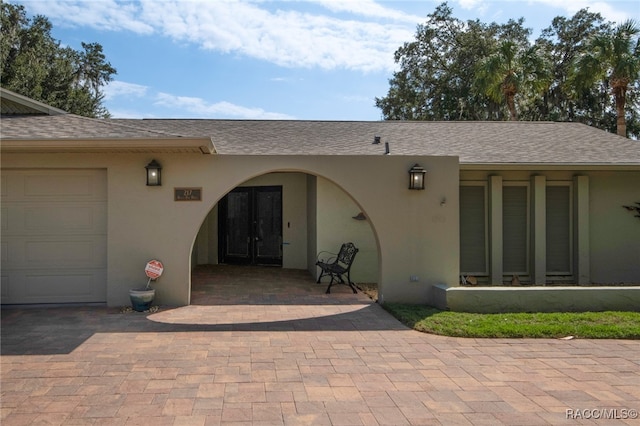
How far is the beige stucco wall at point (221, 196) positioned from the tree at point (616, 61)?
52.5 feet

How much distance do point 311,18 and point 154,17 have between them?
9.39ft

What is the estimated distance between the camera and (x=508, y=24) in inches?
1013

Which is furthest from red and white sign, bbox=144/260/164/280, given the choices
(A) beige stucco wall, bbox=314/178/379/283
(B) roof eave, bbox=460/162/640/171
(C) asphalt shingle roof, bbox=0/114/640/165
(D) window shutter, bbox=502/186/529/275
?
(D) window shutter, bbox=502/186/529/275

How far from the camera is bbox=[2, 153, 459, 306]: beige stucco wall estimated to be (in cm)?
714

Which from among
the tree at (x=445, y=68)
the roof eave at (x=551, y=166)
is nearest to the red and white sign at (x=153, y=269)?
the roof eave at (x=551, y=166)

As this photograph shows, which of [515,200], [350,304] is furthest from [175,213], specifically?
[515,200]

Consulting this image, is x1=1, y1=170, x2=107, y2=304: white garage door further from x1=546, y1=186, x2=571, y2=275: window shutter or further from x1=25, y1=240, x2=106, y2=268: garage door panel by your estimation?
x1=546, y1=186, x2=571, y2=275: window shutter

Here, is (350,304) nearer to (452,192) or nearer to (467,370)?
(452,192)

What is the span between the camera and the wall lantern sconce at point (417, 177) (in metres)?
7.41

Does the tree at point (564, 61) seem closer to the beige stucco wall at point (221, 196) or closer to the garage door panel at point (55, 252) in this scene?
the beige stucco wall at point (221, 196)

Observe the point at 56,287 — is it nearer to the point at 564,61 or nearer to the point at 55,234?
the point at 55,234

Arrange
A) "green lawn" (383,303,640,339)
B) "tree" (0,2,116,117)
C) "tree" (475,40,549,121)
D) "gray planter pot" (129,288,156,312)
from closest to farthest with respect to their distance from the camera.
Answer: "green lawn" (383,303,640,339), "gray planter pot" (129,288,156,312), "tree" (0,2,116,117), "tree" (475,40,549,121)

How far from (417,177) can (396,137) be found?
11.7ft

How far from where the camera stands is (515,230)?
9.61 m
